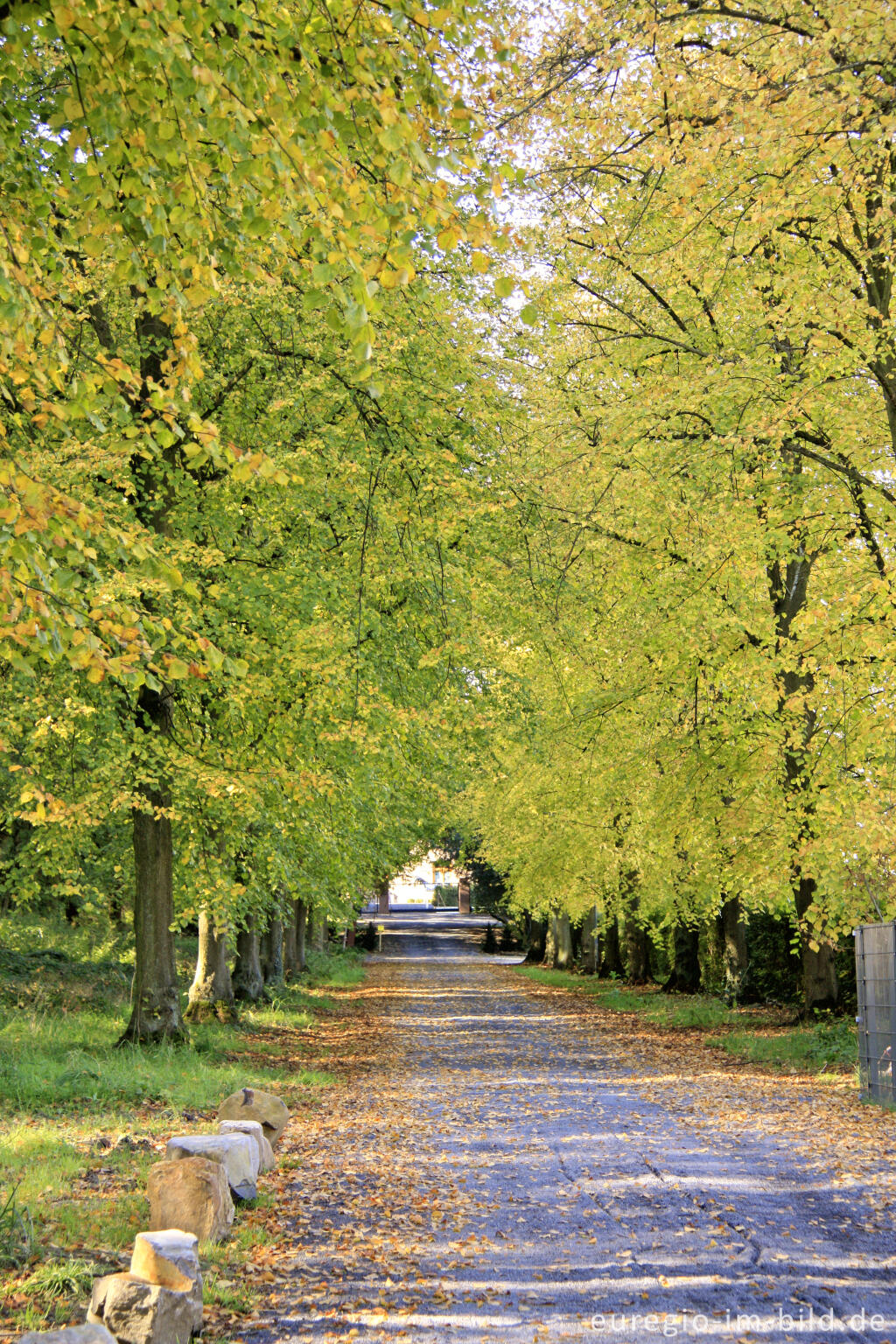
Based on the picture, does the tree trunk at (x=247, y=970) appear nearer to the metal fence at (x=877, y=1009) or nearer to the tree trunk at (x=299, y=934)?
the tree trunk at (x=299, y=934)

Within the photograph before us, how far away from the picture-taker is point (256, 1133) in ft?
28.6

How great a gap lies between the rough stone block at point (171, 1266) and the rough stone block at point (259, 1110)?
400cm

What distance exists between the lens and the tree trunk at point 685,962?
25.8 meters

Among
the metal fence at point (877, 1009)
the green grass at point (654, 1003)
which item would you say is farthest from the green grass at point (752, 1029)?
the metal fence at point (877, 1009)

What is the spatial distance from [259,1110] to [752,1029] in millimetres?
11626

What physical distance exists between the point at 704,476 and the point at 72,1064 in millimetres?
9674

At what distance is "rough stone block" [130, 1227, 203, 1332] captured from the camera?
5.31 meters

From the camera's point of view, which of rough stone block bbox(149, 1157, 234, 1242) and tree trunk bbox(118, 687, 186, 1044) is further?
tree trunk bbox(118, 687, 186, 1044)

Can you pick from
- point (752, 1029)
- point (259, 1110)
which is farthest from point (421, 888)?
point (259, 1110)

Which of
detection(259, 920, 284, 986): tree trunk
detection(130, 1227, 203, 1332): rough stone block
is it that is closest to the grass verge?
detection(130, 1227, 203, 1332): rough stone block

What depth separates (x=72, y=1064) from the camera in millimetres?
11875

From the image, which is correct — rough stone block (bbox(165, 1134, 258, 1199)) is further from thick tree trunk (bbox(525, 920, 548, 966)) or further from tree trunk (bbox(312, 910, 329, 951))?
thick tree trunk (bbox(525, 920, 548, 966))

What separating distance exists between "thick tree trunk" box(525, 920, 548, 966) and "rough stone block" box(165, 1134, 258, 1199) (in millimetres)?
40202

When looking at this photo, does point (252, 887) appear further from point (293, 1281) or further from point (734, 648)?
point (293, 1281)
